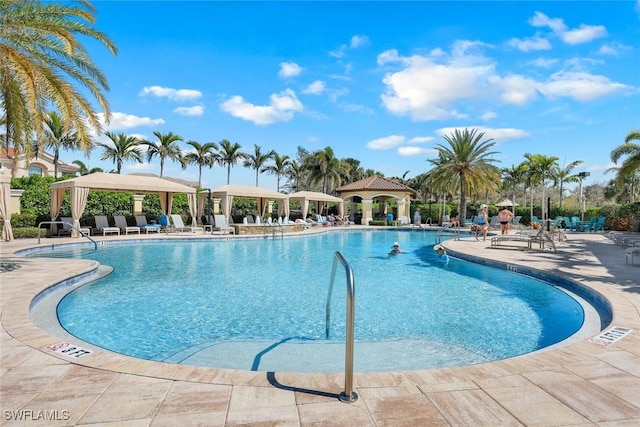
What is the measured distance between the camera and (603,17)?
37.5ft

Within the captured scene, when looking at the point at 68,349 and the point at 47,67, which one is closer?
the point at 68,349

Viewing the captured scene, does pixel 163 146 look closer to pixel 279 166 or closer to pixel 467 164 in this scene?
pixel 279 166

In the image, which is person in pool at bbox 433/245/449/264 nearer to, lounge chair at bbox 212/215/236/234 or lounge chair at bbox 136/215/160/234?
lounge chair at bbox 212/215/236/234

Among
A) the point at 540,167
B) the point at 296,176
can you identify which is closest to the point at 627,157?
the point at 540,167

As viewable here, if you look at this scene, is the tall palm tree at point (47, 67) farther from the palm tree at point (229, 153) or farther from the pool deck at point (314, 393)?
the palm tree at point (229, 153)

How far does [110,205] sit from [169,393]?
67.2 ft

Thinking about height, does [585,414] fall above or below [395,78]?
below

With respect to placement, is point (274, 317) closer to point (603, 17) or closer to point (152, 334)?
point (152, 334)

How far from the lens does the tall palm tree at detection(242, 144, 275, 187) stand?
1666 inches

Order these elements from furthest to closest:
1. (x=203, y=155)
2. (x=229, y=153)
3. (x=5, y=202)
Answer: (x=229, y=153)
(x=203, y=155)
(x=5, y=202)

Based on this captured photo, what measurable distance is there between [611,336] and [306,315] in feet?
14.0

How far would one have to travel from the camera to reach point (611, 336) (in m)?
4.21

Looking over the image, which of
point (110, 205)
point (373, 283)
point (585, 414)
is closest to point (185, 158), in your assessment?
point (110, 205)

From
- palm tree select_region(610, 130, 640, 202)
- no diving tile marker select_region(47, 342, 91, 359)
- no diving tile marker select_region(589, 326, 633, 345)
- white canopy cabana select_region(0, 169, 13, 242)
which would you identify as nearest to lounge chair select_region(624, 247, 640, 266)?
no diving tile marker select_region(589, 326, 633, 345)
